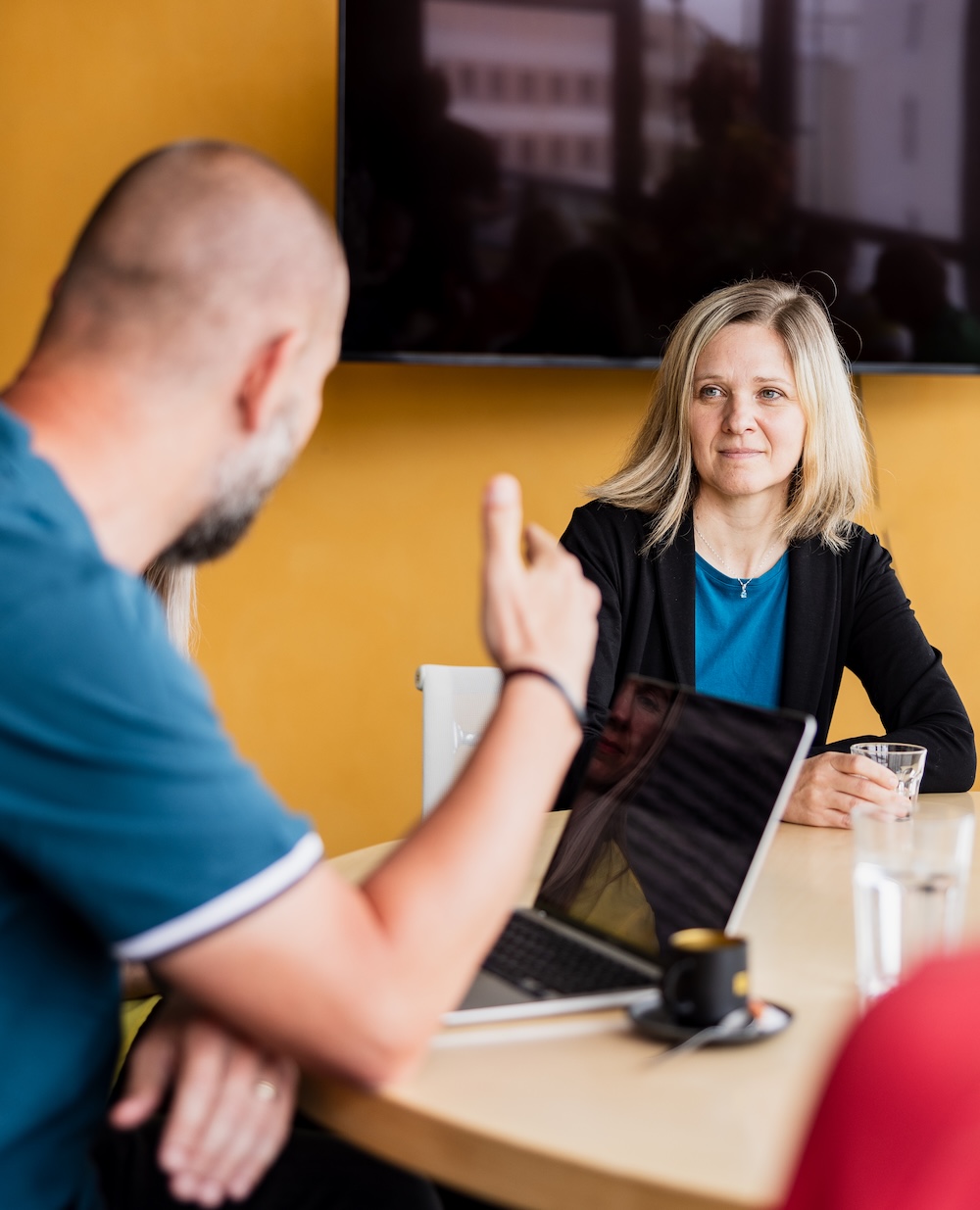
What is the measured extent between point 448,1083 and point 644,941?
0.86ft

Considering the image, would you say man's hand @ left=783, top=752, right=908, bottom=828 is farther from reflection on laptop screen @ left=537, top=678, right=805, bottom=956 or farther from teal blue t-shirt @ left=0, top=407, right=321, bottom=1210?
teal blue t-shirt @ left=0, top=407, right=321, bottom=1210

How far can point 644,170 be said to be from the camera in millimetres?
2689

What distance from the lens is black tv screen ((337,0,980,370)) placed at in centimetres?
259

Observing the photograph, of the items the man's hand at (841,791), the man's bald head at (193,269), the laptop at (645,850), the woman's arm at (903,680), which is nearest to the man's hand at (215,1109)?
the laptop at (645,850)

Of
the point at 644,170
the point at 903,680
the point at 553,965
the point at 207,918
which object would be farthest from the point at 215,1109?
the point at 644,170

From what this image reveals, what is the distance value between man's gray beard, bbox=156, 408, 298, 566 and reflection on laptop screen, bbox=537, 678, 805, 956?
15.9 inches

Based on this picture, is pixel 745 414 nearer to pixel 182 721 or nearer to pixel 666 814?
pixel 666 814

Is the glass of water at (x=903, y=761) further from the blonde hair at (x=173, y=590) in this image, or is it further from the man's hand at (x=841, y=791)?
the blonde hair at (x=173, y=590)

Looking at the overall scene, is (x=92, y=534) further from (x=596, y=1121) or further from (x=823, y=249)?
(x=823, y=249)

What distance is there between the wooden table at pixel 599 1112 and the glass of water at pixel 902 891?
0.17 ft

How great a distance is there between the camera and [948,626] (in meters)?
3.02

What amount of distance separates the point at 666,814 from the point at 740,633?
3.31ft

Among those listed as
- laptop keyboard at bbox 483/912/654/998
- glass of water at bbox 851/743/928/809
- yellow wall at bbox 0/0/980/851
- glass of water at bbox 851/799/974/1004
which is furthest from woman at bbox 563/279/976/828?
glass of water at bbox 851/799/974/1004

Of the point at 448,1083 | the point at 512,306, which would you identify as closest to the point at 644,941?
the point at 448,1083
